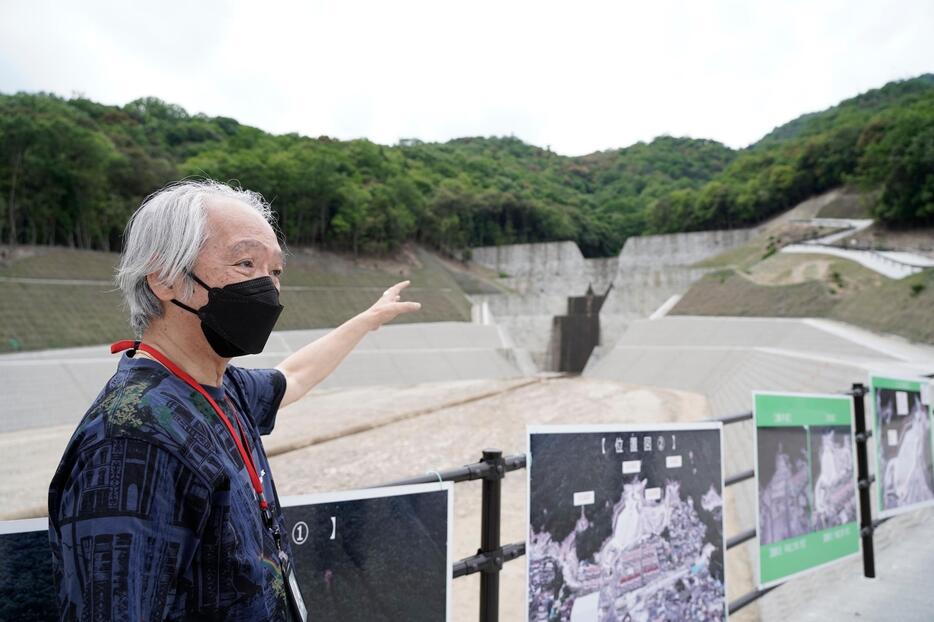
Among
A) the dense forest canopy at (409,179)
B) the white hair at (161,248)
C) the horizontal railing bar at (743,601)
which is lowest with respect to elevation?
the horizontal railing bar at (743,601)

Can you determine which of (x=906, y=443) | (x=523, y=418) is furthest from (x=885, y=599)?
(x=523, y=418)

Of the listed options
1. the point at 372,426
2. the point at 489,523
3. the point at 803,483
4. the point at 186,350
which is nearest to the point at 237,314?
the point at 186,350

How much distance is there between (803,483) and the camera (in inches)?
134

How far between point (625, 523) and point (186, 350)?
191 cm

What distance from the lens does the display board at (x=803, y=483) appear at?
10.6 feet

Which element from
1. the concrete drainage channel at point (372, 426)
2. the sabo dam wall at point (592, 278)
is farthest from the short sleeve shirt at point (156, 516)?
the sabo dam wall at point (592, 278)

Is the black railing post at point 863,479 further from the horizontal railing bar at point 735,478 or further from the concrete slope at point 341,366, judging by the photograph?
the concrete slope at point 341,366

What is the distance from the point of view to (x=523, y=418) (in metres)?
19.0

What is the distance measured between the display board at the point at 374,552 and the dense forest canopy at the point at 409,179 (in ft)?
53.6

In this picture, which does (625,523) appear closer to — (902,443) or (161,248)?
(161,248)

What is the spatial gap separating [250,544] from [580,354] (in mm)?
38058

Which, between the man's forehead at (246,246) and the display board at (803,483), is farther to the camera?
the display board at (803,483)

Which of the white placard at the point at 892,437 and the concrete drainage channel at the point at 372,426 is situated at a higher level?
the white placard at the point at 892,437

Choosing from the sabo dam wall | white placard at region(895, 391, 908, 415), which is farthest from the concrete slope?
white placard at region(895, 391, 908, 415)
